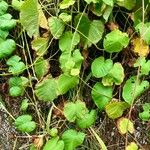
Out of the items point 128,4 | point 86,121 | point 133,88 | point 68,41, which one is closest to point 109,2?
point 128,4

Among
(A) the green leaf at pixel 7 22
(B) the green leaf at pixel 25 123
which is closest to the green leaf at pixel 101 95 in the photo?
(B) the green leaf at pixel 25 123

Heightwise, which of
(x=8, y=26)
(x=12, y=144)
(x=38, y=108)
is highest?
(x=8, y=26)

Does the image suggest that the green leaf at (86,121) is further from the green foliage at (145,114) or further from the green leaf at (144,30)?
the green leaf at (144,30)

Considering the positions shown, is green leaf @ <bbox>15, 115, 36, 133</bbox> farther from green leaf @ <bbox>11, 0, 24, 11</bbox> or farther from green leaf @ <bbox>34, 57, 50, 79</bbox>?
green leaf @ <bbox>11, 0, 24, 11</bbox>

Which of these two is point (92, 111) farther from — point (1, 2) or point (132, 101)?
point (1, 2)

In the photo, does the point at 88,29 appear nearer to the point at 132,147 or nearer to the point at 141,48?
the point at 141,48

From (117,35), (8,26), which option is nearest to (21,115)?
(8,26)
